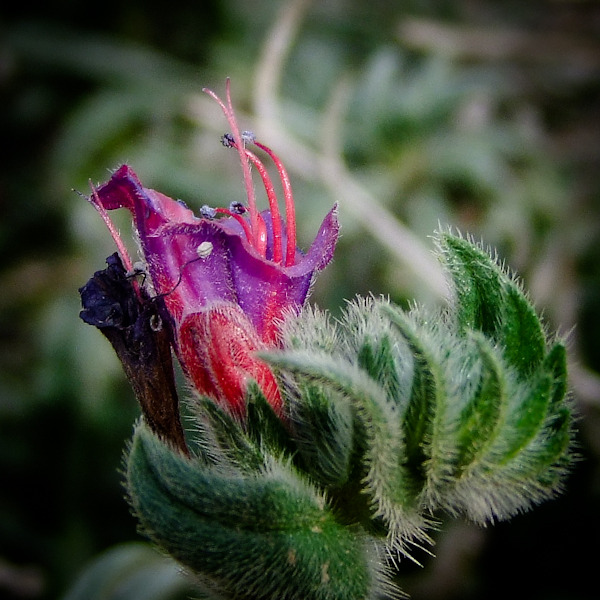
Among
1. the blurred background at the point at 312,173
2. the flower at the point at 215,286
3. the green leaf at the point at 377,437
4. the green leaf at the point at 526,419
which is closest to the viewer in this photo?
the green leaf at the point at 377,437

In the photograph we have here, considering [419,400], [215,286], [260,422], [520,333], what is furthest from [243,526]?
[520,333]

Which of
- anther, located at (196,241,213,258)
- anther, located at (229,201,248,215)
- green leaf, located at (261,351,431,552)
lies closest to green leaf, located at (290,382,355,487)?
green leaf, located at (261,351,431,552)

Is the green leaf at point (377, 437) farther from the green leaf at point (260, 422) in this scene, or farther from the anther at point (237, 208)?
the anther at point (237, 208)

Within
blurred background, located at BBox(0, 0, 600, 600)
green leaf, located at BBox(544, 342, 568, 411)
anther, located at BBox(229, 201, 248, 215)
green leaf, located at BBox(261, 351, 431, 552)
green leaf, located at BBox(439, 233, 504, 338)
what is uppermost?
blurred background, located at BBox(0, 0, 600, 600)

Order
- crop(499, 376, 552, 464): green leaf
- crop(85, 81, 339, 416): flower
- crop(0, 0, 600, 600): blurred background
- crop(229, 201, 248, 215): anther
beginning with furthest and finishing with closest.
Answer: crop(0, 0, 600, 600): blurred background, crop(229, 201, 248, 215): anther, crop(85, 81, 339, 416): flower, crop(499, 376, 552, 464): green leaf

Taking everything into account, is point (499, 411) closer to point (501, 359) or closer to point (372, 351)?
point (501, 359)

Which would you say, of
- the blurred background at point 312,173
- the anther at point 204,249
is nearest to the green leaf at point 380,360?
the anther at point 204,249

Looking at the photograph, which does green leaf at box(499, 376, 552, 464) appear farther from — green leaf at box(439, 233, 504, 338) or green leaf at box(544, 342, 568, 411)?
green leaf at box(439, 233, 504, 338)
